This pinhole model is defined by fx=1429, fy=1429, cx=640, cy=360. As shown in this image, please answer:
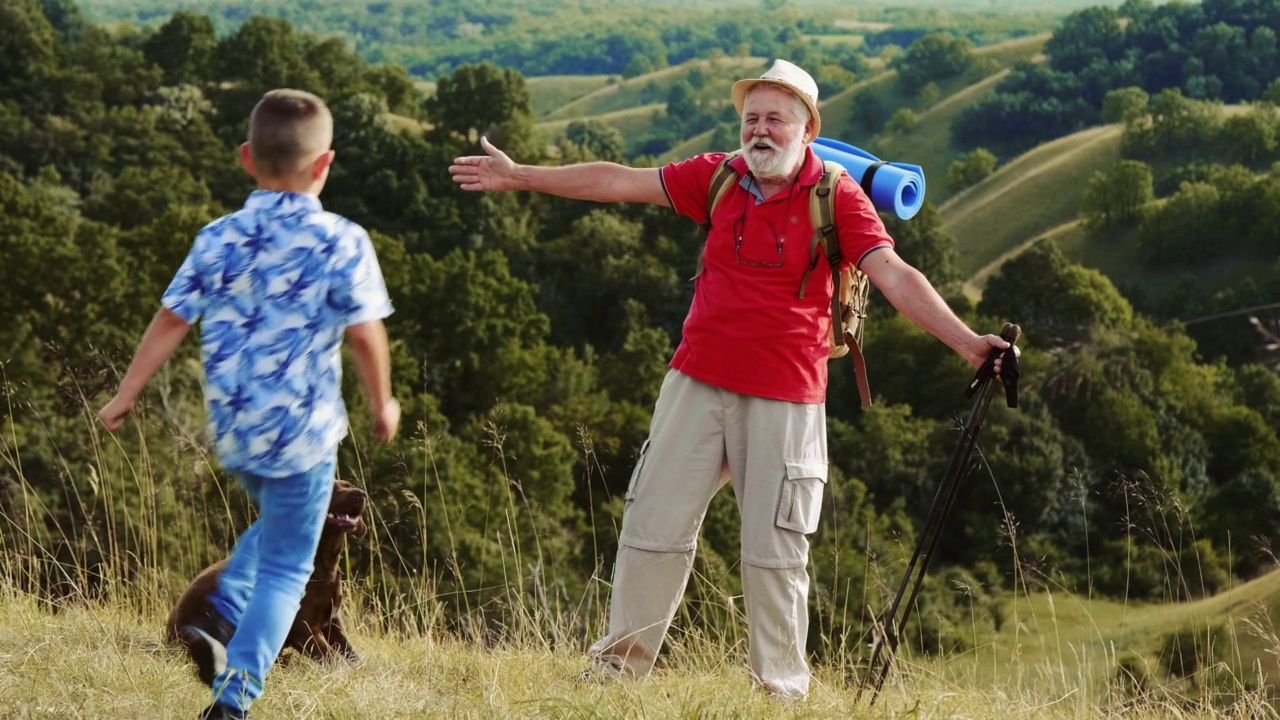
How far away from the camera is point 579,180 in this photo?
3932 mm

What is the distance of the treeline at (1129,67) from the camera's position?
322 ft

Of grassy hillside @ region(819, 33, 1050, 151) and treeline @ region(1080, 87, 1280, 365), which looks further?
grassy hillside @ region(819, 33, 1050, 151)

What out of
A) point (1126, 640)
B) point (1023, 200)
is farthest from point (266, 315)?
point (1023, 200)

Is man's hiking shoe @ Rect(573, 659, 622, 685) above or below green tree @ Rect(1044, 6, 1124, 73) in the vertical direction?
below

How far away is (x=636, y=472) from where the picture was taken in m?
3.74

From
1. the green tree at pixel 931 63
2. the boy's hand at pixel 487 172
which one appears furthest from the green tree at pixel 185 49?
the boy's hand at pixel 487 172

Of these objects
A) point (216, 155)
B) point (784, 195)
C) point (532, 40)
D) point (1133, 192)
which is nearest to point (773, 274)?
point (784, 195)

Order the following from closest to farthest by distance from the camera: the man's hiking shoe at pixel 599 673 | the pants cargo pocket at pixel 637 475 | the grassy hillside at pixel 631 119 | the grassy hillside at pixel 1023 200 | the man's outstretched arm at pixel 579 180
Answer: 1. the man's hiking shoe at pixel 599 673
2. the pants cargo pocket at pixel 637 475
3. the man's outstretched arm at pixel 579 180
4. the grassy hillside at pixel 1023 200
5. the grassy hillside at pixel 631 119

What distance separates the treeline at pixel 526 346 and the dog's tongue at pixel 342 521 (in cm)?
1261

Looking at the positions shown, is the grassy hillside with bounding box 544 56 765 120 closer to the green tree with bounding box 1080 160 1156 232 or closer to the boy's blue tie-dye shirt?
the green tree with bounding box 1080 160 1156 232

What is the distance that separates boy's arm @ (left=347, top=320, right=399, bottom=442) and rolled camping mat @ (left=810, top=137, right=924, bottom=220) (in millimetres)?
1444

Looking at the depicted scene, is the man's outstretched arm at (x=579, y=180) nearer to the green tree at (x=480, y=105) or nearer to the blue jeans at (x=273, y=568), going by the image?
the blue jeans at (x=273, y=568)

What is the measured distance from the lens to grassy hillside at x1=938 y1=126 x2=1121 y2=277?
Result: 234ft

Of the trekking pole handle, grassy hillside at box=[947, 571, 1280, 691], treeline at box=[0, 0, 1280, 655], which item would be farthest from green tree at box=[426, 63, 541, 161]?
the trekking pole handle
